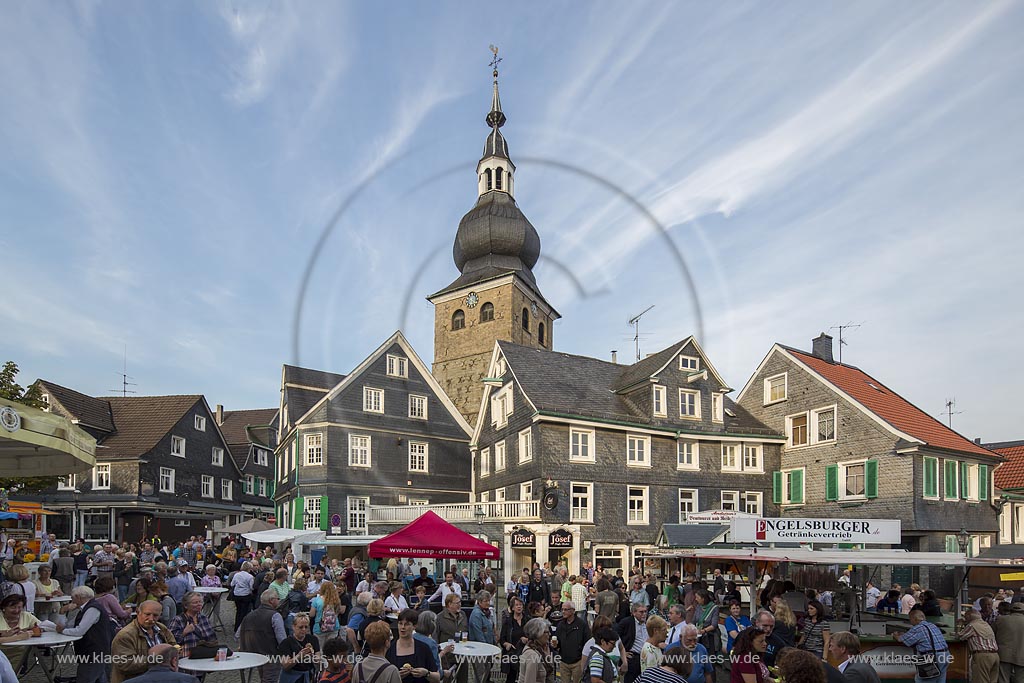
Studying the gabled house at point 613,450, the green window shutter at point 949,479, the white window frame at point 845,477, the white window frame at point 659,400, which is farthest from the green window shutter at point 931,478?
the white window frame at point 659,400

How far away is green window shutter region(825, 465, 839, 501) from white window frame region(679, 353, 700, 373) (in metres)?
7.05

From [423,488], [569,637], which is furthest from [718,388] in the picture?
[569,637]

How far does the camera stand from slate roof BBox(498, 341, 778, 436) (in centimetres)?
3438

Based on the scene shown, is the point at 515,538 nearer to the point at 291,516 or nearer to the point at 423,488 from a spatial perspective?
the point at 423,488

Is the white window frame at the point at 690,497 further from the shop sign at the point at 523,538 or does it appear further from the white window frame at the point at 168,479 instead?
the white window frame at the point at 168,479

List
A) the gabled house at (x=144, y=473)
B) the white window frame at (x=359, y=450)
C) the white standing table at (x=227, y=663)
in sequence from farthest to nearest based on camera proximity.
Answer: the gabled house at (x=144, y=473)
the white window frame at (x=359, y=450)
the white standing table at (x=227, y=663)

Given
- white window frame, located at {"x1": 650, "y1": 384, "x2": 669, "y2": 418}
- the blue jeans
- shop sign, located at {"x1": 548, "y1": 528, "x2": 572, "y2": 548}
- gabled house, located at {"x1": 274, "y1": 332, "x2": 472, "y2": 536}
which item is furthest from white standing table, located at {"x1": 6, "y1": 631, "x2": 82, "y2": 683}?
white window frame, located at {"x1": 650, "y1": 384, "x2": 669, "y2": 418}

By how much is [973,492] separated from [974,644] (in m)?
24.7

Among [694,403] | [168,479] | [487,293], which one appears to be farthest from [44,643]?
[487,293]

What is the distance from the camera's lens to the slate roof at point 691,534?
2281 centimetres

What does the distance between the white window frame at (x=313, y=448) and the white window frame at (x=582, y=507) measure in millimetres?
12765

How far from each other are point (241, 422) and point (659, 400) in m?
45.0

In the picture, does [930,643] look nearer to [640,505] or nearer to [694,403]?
[640,505]

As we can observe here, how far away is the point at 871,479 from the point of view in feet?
108
